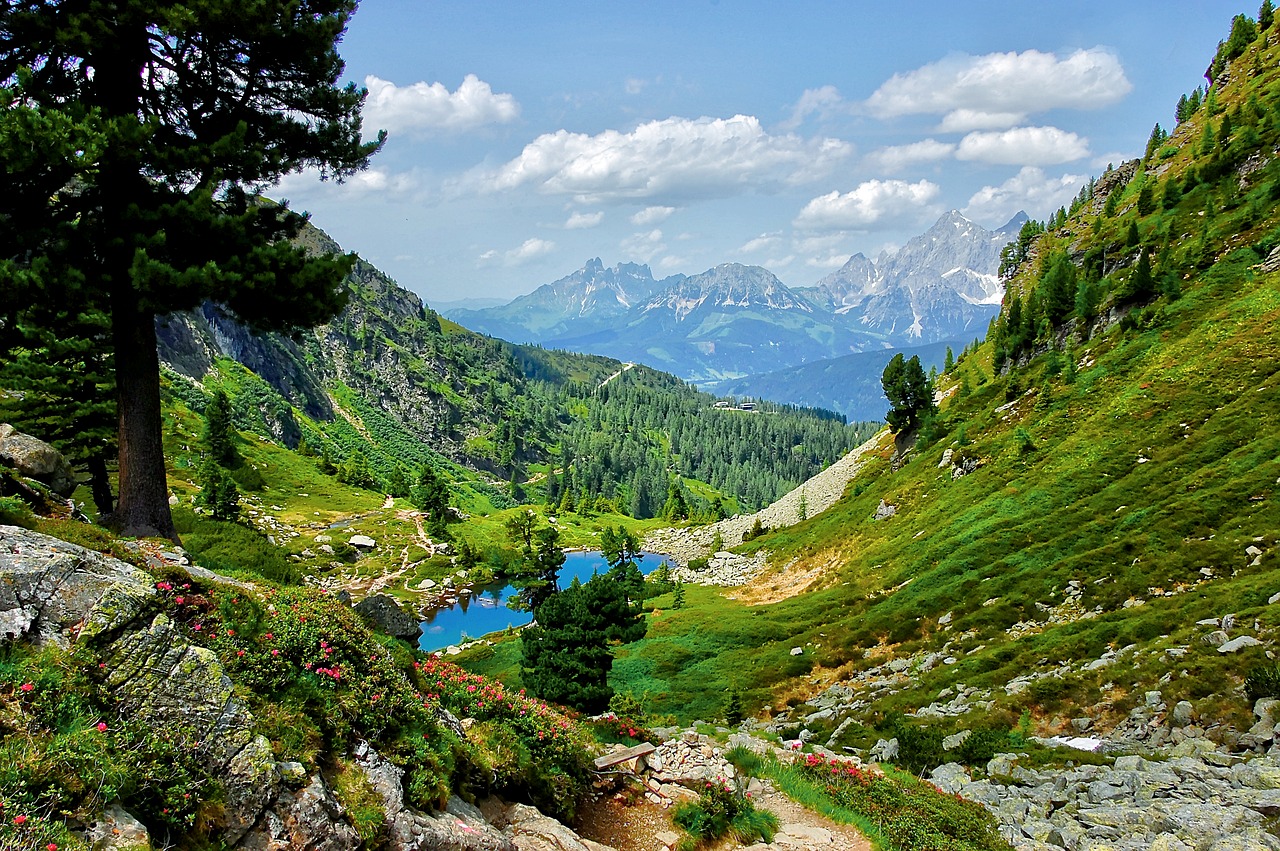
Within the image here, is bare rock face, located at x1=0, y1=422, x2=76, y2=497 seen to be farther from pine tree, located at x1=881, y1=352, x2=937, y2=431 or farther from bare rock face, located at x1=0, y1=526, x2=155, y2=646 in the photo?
pine tree, located at x1=881, y1=352, x2=937, y2=431

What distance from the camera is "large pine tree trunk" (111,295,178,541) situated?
15.2 metres

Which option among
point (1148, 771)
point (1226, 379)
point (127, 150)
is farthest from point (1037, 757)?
point (1226, 379)

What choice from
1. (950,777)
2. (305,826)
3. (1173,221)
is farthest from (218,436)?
(1173,221)

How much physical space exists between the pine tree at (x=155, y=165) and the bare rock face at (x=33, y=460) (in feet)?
9.60

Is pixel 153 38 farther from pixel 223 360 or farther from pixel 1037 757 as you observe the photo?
pixel 223 360

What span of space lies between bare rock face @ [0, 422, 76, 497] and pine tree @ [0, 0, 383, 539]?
2925 millimetres

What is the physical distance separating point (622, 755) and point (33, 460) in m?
16.8

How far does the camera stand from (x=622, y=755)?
581 inches

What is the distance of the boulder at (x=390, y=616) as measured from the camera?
18.5m

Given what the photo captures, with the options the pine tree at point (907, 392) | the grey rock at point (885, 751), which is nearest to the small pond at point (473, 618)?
the pine tree at point (907, 392)

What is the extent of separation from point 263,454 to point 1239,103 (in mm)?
195100

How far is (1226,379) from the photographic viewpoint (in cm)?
4694

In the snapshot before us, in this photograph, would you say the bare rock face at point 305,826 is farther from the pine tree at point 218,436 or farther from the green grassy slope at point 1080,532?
the pine tree at point 218,436

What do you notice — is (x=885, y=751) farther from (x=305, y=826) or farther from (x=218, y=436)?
(x=218, y=436)
